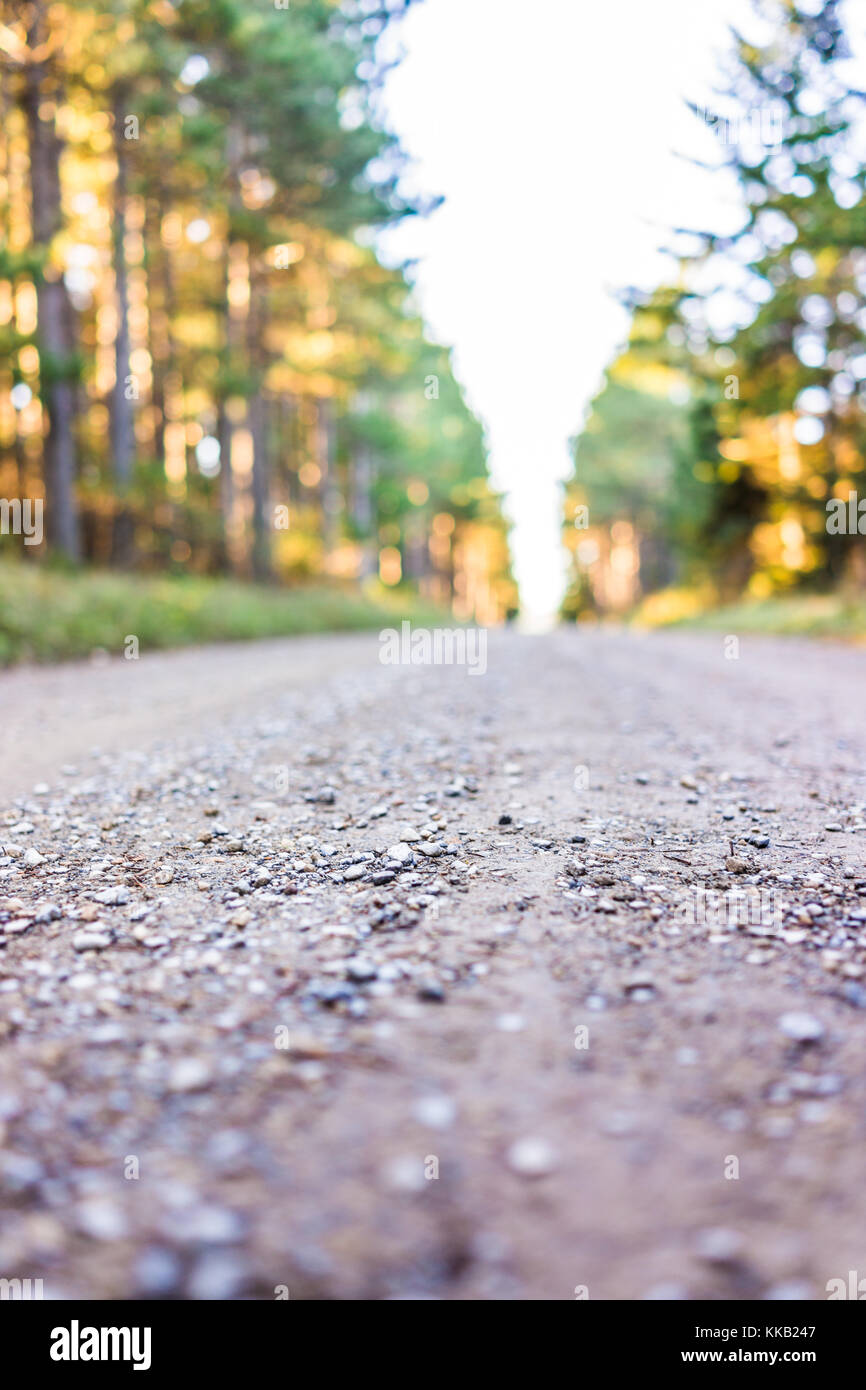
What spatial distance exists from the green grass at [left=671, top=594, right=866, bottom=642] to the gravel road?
41.1 feet

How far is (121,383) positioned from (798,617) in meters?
16.2

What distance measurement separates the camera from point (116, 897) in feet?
12.7

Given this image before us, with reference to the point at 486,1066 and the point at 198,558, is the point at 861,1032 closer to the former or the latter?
the point at 486,1066

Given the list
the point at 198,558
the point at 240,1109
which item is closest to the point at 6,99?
the point at 198,558

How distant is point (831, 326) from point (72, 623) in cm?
1705

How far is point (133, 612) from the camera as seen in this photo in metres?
15.2

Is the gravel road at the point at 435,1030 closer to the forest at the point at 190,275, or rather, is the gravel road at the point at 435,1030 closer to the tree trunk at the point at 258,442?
the forest at the point at 190,275

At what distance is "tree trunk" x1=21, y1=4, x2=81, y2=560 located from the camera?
608 inches

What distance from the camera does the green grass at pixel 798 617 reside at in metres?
17.0

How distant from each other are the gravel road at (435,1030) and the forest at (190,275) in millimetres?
12036

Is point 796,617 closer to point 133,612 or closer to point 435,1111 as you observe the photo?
point 133,612

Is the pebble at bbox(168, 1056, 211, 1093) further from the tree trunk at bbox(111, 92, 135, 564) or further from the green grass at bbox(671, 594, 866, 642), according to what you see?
the tree trunk at bbox(111, 92, 135, 564)

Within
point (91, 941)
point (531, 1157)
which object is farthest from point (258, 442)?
point (531, 1157)

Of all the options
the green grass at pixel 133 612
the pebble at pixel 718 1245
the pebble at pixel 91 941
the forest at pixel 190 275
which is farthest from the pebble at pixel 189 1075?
the forest at pixel 190 275
